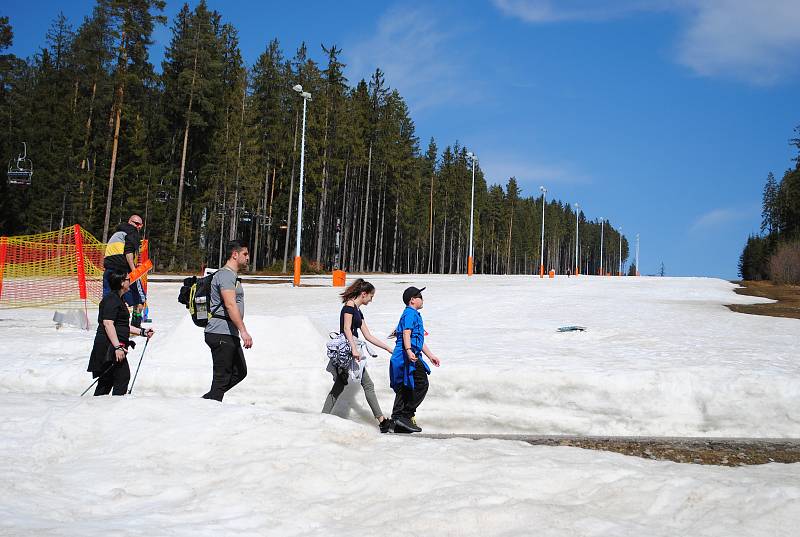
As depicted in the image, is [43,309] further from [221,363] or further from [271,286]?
[221,363]

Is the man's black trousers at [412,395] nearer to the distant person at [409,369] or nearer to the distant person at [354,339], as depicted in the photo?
the distant person at [409,369]

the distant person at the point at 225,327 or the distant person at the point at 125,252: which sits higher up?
the distant person at the point at 125,252

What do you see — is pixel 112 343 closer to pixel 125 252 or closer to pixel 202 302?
pixel 202 302

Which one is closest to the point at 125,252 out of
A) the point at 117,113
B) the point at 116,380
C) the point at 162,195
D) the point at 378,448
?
the point at 116,380

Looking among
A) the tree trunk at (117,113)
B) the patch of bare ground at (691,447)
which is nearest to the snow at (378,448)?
the patch of bare ground at (691,447)

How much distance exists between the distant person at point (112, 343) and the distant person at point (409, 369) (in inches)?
110

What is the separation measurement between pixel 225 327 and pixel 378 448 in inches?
80.7

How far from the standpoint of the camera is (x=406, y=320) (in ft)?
24.4

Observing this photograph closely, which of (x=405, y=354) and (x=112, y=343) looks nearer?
(x=112, y=343)

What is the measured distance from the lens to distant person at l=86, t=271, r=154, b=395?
687 cm

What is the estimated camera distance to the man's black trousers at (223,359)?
6648 mm

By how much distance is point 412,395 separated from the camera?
752cm

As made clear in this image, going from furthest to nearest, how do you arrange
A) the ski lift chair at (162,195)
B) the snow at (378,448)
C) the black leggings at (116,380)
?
the ski lift chair at (162,195) < the black leggings at (116,380) < the snow at (378,448)

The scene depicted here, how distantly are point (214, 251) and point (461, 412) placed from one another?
2137 inches
